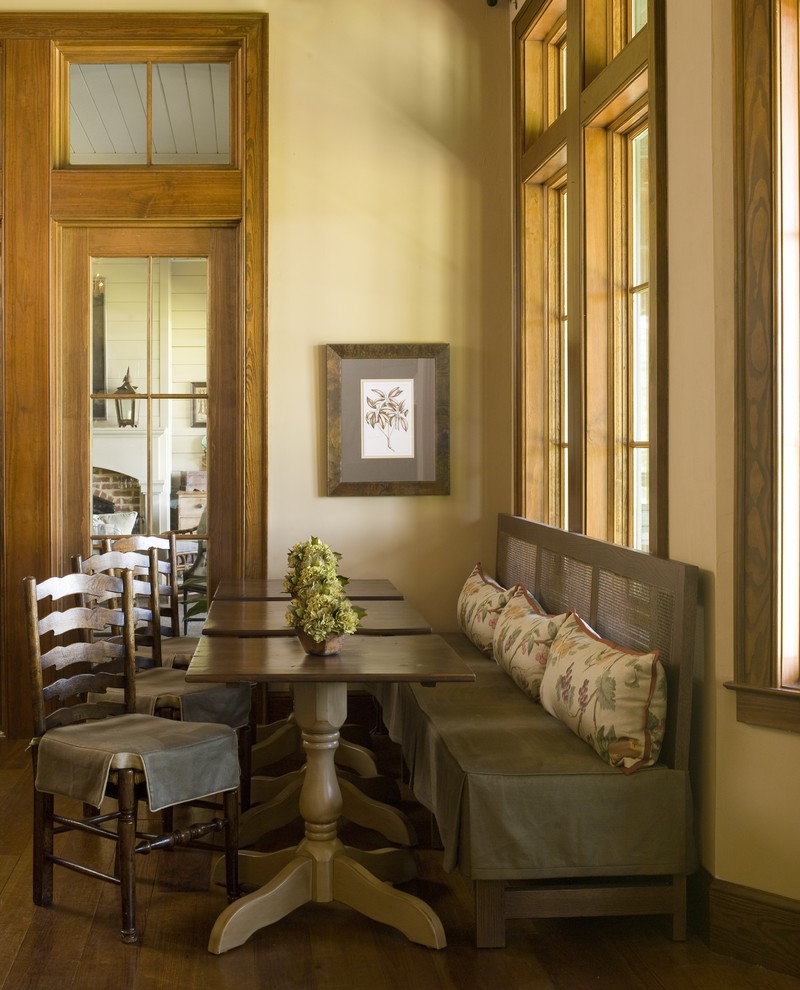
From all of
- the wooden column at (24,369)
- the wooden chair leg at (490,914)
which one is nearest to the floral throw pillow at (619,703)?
the wooden chair leg at (490,914)

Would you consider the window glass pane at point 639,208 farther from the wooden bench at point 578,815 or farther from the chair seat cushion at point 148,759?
the chair seat cushion at point 148,759

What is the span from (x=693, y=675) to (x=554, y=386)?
1.99 metres

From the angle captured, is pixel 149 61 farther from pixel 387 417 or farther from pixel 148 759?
pixel 148 759

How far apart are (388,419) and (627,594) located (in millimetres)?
1950

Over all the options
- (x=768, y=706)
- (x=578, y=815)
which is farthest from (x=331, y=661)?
(x=768, y=706)

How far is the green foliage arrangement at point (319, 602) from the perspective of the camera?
291 centimetres

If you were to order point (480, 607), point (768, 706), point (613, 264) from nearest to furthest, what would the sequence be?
1. point (768, 706)
2. point (613, 264)
3. point (480, 607)

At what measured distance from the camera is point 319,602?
2916 mm

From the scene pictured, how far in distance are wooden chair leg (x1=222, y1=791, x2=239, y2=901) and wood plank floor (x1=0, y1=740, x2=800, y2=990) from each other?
0.25 ft

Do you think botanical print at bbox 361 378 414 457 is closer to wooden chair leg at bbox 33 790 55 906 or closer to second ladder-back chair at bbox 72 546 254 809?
second ladder-back chair at bbox 72 546 254 809

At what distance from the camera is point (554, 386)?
15.0ft

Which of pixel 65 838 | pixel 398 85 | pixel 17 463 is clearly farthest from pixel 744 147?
pixel 17 463

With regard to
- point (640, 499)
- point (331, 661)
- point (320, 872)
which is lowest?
point (320, 872)

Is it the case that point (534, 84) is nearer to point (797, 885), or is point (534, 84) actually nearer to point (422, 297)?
point (422, 297)
